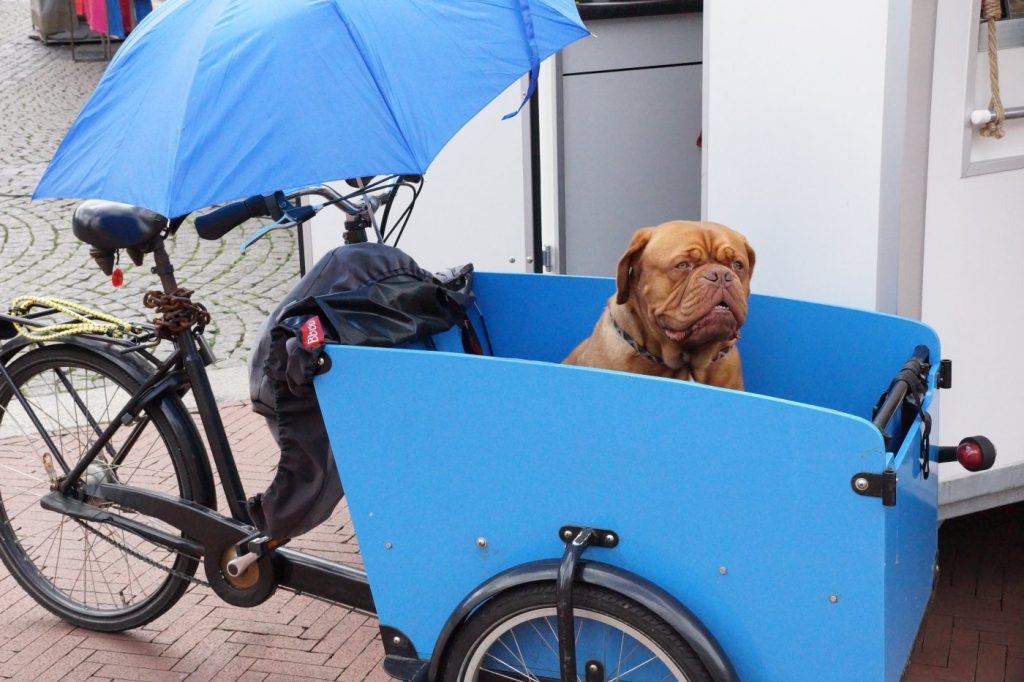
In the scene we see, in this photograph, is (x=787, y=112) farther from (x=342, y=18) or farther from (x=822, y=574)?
(x=822, y=574)

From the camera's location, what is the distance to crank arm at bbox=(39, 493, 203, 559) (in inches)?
119

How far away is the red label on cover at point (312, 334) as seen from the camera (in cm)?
233

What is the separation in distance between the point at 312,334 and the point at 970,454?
54.1 inches

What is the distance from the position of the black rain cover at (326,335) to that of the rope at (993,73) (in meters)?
1.47

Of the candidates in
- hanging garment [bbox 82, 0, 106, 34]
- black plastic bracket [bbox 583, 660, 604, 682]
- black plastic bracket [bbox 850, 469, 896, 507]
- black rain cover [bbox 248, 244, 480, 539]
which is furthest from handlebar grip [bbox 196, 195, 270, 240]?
hanging garment [bbox 82, 0, 106, 34]

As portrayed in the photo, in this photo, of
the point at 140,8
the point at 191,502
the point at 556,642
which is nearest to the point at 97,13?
the point at 140,8

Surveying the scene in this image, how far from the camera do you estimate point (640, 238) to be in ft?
8.82

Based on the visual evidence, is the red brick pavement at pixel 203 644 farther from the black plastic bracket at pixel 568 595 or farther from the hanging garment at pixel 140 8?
the hanging garment at pixel 140 8

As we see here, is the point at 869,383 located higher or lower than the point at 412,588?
higher

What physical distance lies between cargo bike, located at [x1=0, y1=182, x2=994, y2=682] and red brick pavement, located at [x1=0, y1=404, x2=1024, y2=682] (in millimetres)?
435

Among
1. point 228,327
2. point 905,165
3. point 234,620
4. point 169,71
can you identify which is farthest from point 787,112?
point 228,327

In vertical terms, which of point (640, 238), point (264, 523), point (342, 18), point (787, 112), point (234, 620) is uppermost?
point (342, 18)

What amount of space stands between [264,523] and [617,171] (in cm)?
245

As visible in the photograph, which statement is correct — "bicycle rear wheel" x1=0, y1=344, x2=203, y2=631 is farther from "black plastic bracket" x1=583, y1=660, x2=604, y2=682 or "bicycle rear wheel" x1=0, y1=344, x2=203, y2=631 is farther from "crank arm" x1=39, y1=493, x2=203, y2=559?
"black plastic bracket" x1=583, y1=660, x2=604, y2=682
